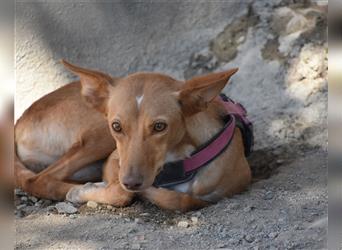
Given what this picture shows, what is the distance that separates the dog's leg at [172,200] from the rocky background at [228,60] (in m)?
0.05

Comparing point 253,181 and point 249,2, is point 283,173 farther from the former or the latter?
point 249,2

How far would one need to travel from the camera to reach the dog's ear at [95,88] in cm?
430

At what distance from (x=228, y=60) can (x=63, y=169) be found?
210 cm

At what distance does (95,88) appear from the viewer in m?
4.34

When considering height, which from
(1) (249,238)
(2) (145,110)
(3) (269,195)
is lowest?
(3) (269,195)

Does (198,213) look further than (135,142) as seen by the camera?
Yes

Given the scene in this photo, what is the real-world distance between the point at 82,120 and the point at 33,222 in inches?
32.3

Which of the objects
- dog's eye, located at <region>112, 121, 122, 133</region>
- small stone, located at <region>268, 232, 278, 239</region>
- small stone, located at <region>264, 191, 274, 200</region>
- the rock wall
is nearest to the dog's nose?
dog's eye, located at <region>112, 121, 122, 133</region>

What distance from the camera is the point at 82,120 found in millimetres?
4777

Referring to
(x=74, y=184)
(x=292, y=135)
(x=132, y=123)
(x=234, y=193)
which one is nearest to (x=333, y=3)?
(x=132, y=123)

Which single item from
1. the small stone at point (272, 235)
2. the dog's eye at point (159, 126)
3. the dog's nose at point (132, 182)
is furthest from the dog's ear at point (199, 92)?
the small stone at point (272, 235)

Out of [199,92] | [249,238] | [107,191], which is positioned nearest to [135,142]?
[199,92]

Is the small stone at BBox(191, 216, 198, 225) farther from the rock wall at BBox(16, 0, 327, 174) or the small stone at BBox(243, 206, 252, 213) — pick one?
the rock wall at BBox(16, 0, 327, 174)

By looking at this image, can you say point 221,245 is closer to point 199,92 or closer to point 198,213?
point 198,213
